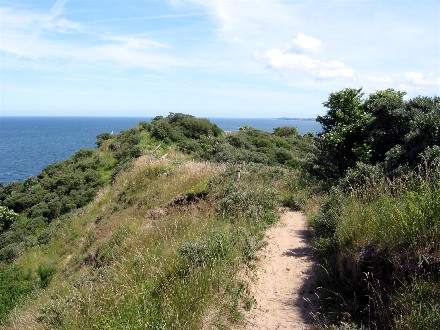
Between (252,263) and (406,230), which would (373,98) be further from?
(406,230)

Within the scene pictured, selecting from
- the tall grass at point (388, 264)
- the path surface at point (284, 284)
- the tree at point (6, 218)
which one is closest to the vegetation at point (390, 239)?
the tall grass at point (388, 264)

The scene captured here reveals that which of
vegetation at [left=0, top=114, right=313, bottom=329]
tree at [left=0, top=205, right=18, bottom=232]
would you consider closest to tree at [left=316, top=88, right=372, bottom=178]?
vegetation at [left=0, top=114, right=313, bottom=329]

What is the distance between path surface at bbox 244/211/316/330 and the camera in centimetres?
567

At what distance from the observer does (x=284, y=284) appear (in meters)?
6.94

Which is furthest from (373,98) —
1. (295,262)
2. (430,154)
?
(295,262)

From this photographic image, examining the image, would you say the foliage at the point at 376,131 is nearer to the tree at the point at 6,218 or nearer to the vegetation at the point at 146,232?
the vegetation at the point at 146,232

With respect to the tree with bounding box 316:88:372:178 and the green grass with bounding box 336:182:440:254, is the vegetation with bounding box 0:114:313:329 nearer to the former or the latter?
the tree with bounding box 316:88:372:178

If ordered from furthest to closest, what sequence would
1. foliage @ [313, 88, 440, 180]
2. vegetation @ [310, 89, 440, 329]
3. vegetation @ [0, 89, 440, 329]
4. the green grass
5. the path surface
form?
foliage @ [313, 88, 440, 180], the path surface, vegetation @ [0, 89, 440, 329], the green grass, vegetation @ [310, 89, 440, 329]

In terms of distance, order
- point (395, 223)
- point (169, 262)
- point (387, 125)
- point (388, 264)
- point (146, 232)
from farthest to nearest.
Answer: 1. point (387, 125)
2. point (146, 232)
3. point (169, 262)
4. point (395, 223)
5. point (388, 264)

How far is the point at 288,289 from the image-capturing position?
674cm

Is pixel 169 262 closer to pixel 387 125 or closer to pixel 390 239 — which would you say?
pixel 390 239

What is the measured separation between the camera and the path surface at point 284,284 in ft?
18.6

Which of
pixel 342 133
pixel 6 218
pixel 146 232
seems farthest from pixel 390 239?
pixel 6 218

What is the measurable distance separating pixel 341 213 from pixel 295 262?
1.39m
